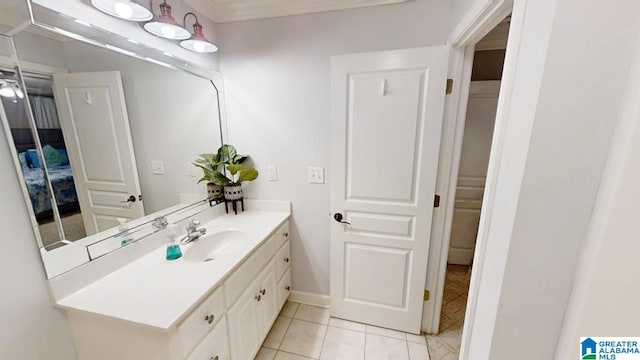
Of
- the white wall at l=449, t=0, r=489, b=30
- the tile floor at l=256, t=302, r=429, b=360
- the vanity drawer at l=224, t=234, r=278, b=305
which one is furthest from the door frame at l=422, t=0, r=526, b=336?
the vanity drawer at l=224, t=234, r=278, b=305

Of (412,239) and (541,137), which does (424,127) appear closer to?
(412,239)

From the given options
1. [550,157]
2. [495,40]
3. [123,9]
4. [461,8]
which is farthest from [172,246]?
[495,40]

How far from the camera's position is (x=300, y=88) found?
5.72 feet

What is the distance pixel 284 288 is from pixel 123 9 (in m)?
2.00

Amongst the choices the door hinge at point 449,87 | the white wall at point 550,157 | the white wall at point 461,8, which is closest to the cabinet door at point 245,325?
the white wall at point 550,157

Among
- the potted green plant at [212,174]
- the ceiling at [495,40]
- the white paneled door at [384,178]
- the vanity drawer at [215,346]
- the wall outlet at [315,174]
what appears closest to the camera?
the vanity drawer at [215,346]

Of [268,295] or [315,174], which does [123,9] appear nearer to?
[315,174]

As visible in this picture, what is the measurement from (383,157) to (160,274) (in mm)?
1418

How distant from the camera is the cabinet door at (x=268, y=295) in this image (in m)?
1.50

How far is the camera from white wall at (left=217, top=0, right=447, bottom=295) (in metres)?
1.54

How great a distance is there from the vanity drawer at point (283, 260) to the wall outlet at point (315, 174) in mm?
563

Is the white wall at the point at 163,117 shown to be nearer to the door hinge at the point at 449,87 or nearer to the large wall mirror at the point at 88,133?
the large wall mirror at the point at 88,133

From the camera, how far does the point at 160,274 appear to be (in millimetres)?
1092

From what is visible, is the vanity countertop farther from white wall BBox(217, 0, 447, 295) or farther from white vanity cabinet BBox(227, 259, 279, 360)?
white wall BBox(217, 0, 447, 295)
